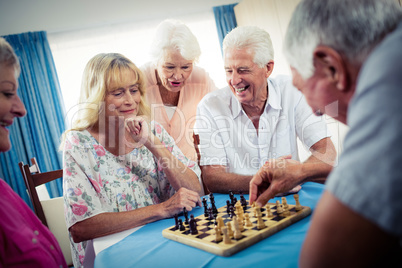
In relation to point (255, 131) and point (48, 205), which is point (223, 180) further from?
point (48, 205)

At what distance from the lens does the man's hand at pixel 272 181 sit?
1.41 m

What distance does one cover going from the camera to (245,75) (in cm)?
224

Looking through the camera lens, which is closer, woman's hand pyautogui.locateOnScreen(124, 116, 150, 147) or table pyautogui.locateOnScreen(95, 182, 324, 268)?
table pyautogui.locateOnScreen(95, 182, 324, 268)

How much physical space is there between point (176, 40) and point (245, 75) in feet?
2.55

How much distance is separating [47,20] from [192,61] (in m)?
3.47

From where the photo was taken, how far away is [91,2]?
5.26 metres

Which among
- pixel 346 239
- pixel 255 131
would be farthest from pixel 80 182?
pixel 346 239

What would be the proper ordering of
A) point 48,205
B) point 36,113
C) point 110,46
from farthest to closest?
point 110,46
point 36,113
point 48,205

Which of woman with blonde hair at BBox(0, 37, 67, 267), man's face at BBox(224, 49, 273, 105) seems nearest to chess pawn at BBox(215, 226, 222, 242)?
woman with blonde hair at BBox(0, 37, 67, 267)

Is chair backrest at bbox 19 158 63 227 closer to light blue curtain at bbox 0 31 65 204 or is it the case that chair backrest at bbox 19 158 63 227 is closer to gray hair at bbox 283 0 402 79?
gray hair at bbox 283 0 402 79

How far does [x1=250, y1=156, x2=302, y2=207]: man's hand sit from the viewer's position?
141cm

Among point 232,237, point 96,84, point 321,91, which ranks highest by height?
point 96,84

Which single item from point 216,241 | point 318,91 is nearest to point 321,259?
point 318,91

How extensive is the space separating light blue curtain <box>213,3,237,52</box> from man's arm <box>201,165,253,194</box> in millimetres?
4319
